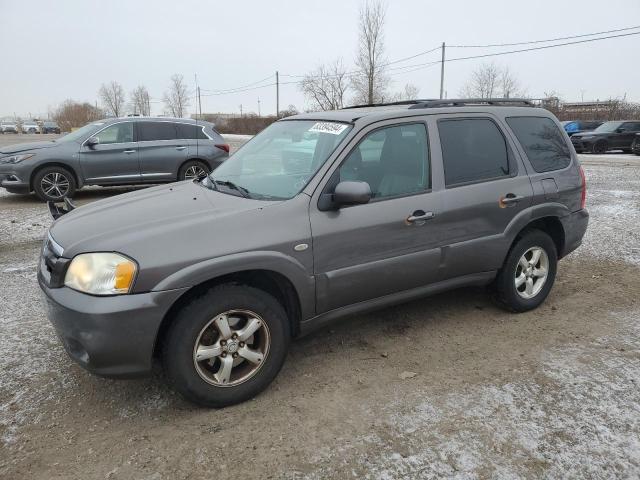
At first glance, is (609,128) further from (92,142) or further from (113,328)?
(113,328)

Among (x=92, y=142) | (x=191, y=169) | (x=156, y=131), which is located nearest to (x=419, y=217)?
(x=191, y=169)

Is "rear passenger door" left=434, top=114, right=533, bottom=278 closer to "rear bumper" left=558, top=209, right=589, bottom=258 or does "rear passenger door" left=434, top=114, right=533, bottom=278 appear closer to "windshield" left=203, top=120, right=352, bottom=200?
"rear bumper" left=558, top=209, right=589, bottom=258

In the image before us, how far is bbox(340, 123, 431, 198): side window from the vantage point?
11.0 ft

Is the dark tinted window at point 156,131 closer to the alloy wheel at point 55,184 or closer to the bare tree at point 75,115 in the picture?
the alloy wheel at point 55,184

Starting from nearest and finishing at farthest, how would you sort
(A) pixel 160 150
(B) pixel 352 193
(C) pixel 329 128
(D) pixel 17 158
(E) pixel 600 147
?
(B) pixel 352 193 < (C) pixel 329 128 < (D) pixel 17 158 < (A) pixel 160 150 < (E) pixel 600 147

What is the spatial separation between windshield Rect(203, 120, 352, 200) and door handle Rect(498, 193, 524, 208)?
55.3 inches

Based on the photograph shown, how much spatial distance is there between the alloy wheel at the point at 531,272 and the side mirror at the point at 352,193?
1839 millimetres

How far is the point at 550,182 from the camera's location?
421 cm

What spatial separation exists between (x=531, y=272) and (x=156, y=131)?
28.3ft

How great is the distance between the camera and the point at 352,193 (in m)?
3.01

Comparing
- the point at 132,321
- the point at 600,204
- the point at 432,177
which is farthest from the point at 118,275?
the point at 600,204

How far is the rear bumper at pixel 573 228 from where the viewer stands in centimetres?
437

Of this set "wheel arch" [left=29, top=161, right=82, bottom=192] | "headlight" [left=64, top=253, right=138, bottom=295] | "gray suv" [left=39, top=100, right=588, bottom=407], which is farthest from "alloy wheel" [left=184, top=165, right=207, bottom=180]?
"headlight" [left=64, top=253, right=138, bottom=295]

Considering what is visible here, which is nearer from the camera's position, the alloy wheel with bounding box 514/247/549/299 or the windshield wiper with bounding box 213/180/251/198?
the windshield wiper with bounding box 213/180/251/198
